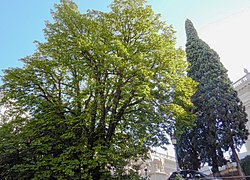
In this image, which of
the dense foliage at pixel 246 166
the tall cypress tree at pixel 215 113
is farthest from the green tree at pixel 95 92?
the dense foliage at pixel 246 166

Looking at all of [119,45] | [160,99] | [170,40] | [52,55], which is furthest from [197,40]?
[52,55]

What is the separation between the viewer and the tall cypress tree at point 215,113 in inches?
646

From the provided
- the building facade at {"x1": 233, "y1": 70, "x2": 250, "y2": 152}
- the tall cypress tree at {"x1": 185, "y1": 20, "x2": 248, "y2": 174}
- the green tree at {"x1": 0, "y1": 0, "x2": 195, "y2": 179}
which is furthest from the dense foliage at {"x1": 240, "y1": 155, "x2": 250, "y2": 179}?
the green tree at {"x1": 0, "y1": 0, "x2": 195, "y2": 179}

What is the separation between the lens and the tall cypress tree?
1641 cm

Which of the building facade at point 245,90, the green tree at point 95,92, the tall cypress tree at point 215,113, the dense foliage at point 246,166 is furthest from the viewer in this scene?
the building facade at point 245,90

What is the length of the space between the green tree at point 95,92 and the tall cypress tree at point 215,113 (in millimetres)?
4217

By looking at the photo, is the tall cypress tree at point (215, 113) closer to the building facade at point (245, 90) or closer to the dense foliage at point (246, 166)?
the dense foliage at point (246, 166)

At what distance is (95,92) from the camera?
12.6 meters

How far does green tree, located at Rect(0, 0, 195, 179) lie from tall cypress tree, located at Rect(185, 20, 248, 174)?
166 inches

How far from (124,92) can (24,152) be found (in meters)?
6.80

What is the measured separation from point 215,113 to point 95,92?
33.6 ft

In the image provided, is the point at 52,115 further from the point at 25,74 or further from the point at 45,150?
the point at 25,74

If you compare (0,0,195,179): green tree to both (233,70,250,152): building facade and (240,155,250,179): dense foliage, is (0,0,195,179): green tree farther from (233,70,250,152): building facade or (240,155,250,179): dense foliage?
(233,70,250,152): building facade

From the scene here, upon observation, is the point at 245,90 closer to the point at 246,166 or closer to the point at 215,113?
the point at 215,113
